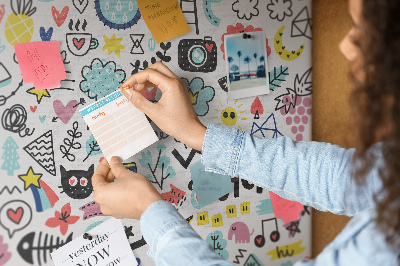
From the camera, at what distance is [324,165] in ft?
1.98

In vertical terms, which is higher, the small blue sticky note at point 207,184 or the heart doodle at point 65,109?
the heart doodle at point 65,109

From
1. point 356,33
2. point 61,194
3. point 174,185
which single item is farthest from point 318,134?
point 61,194

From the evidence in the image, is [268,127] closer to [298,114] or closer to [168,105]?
[298,114]

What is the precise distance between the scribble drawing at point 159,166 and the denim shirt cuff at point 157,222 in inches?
8.1

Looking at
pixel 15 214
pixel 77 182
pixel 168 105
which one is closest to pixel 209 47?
pixel 168 105

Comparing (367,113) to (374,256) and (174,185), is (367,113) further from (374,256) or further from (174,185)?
(174,185)

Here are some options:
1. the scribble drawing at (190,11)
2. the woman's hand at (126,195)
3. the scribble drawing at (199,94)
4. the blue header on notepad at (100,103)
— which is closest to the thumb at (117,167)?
the woman's hand at (126,195)

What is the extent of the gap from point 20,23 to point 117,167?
0.31m

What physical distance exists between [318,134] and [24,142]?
0.71 meters

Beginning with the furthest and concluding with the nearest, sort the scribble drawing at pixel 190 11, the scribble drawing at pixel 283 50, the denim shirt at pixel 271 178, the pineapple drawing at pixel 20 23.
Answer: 1. the scribble drawing at pixel 283 50
2. the scribble drawing at pixel 190 11
3. the pineapple drawing at pixel 20 23
4. the denim shirt at pixel 271 178

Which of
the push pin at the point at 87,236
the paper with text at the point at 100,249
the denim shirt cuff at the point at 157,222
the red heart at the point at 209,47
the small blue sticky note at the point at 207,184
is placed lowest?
the paper with text at the point at 100,249

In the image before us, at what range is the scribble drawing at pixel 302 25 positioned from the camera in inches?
32.6

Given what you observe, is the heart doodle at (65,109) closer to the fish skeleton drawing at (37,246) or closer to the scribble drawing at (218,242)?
the fish skeleton drawing at (37,246)

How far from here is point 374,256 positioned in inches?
15.0
